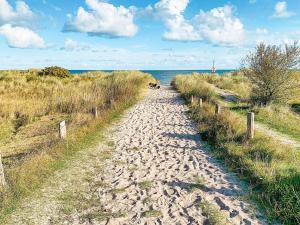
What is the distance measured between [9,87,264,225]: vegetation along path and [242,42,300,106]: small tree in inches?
363

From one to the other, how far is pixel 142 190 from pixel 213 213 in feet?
5.76

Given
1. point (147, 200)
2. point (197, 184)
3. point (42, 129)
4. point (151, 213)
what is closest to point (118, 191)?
point (147, 200)

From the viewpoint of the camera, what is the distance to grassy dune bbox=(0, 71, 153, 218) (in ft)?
26.0

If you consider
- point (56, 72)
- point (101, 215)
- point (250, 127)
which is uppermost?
point (56, 72)

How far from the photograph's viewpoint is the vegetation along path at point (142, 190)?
626cm

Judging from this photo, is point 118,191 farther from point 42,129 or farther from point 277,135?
point 42,129

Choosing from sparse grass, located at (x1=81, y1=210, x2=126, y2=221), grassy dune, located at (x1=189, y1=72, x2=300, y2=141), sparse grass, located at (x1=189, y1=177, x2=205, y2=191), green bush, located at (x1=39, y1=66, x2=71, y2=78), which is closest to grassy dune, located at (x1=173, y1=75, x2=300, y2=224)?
sparse grass, located at (x1=189, y1=177, x2=205, y2=191)

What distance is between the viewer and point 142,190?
7555 millimetres

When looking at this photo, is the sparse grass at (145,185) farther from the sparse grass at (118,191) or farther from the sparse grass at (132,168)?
the sparse grass at (132,168)

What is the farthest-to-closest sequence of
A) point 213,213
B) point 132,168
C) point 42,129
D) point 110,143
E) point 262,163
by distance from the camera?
point 42,129
point 110,143
point 132,168
point 262,163
point 213,213

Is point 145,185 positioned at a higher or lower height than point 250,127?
lower

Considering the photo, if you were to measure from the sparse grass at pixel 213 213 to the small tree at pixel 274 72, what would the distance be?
1380 centimetres

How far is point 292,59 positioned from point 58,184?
15611mm

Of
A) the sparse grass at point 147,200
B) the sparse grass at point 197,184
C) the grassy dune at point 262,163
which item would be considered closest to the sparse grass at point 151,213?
the sparse grass at point 147,200
